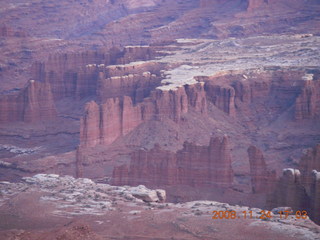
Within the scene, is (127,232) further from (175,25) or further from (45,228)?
(175,25)

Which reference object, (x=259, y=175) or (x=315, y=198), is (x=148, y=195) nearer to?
(x=315, y=198)

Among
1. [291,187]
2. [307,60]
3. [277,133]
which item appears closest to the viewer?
[291,187]

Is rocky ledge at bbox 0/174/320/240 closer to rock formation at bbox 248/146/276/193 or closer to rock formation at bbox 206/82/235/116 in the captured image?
rock formation at bbox 248/146/276/193

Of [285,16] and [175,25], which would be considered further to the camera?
[175,25]

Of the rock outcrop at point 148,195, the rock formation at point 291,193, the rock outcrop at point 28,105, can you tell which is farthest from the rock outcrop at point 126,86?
the rock formation at point 291,193

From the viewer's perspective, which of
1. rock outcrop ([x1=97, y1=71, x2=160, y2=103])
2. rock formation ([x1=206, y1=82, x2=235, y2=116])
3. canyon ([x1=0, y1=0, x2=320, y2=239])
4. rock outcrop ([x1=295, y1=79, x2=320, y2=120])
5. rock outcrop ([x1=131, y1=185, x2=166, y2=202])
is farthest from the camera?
rock outcrop ([x1=97, y1=71, x2=160, y2=103])

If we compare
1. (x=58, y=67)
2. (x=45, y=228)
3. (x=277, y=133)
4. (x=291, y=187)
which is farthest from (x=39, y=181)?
(x=58, y=67)
